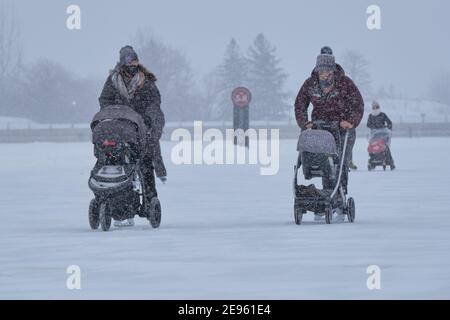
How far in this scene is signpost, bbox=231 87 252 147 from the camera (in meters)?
42.5

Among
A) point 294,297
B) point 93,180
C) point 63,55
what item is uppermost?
point 63,55

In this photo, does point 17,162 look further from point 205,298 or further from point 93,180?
point 205,298

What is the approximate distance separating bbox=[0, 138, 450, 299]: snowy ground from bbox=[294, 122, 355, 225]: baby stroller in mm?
237

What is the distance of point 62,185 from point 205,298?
Result: 14.6 metres

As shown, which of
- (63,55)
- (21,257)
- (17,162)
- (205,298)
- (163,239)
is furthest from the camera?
(63,55)

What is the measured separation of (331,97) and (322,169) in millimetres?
718

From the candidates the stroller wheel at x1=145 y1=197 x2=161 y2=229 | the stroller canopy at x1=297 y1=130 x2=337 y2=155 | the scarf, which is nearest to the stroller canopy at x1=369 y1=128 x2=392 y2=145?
the stroller canopy at x1=297 y1=130 x2=337 y2=155

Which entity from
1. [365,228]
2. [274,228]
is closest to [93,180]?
[274,228]

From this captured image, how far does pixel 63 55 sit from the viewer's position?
16675 centimetres

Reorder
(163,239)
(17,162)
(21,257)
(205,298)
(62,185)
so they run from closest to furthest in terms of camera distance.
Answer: (205,298) < (21,257) < (163,239) < (62,185) < (17,162)

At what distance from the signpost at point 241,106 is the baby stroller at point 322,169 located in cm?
2864

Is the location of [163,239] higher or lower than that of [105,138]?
lower

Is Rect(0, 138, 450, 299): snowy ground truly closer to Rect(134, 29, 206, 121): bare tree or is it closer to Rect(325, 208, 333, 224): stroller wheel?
Rect(325, 208, 333, 224): stroller wheel

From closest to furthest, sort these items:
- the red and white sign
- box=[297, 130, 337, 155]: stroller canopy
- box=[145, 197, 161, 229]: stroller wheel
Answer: box=[145, 197, 161, 229]: stroller wheel
box=[297, 130, 337, 155]: stroller canopy
the red and white sign
